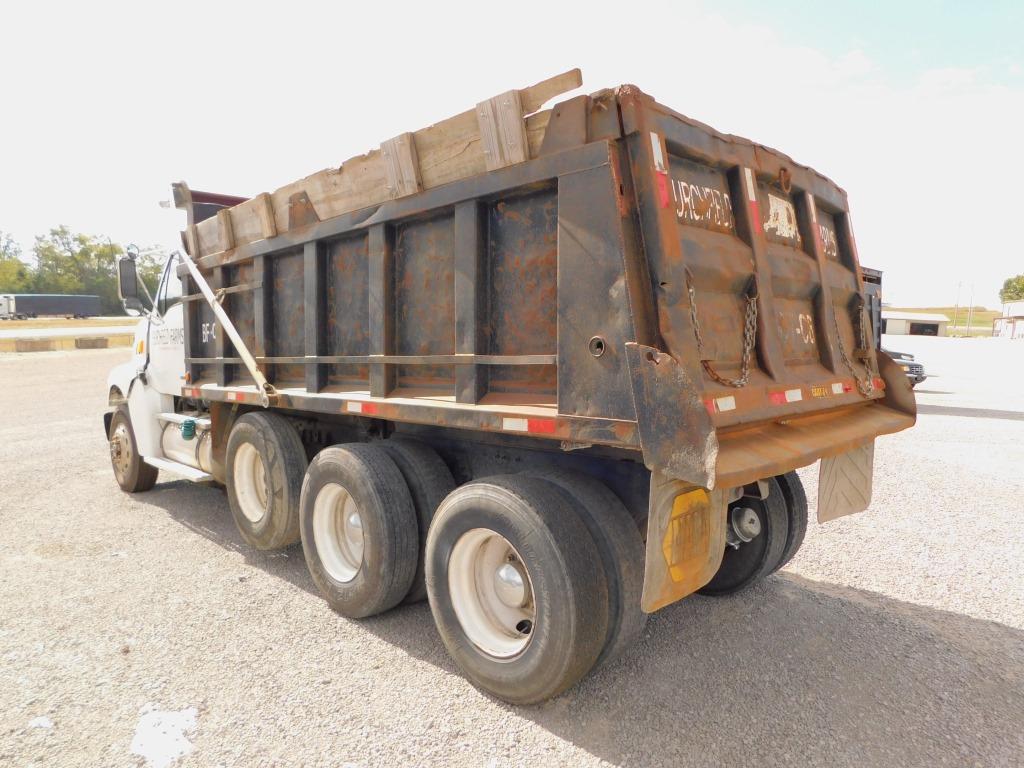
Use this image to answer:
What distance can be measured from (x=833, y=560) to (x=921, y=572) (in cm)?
58

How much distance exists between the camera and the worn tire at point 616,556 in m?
2.86

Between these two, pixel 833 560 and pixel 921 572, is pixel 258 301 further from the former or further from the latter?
pixel 921 572

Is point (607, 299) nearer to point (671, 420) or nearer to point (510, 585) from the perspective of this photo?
point (671, 420)

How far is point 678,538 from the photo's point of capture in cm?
273

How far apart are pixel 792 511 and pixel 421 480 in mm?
2467

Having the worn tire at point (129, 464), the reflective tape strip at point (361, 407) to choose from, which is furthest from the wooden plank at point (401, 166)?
the worn tire at point (129, 464)

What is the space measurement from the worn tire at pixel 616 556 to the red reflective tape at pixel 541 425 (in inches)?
12.3

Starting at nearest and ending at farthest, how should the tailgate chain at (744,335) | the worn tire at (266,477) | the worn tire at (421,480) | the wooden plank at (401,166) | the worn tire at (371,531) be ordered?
the tailgate chain at (744,335) < the wooden plank at (401,166) < the worn tire at (371,531) < the worn tire at (421,480) < the worn tire at (266,477)

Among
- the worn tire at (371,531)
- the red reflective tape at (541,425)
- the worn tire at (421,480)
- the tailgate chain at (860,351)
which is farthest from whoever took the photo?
the tailgate chain at (860,351)

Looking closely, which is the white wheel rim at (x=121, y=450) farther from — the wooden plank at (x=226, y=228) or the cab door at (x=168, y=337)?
the wooden plank at (x=226, y=228)

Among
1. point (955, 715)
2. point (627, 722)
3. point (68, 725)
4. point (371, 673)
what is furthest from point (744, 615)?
point (68, 725)

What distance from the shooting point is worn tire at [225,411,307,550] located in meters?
4.61

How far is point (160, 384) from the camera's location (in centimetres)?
649

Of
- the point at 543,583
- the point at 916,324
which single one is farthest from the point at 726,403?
the point at 916,324
